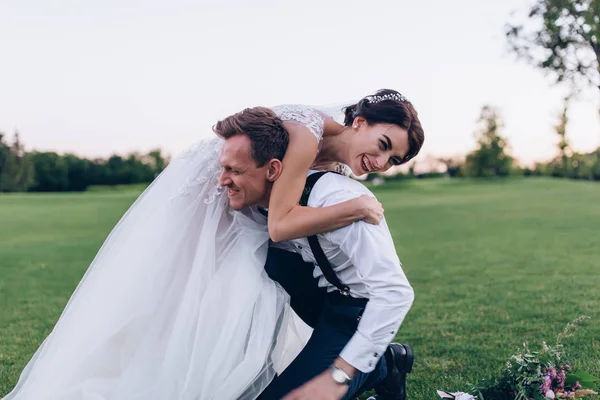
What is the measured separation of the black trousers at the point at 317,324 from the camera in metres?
2.88

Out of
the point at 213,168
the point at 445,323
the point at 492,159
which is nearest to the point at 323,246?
the point at 213,168

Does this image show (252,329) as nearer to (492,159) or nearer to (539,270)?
(539,270)

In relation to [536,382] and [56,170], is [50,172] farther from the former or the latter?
[536,382]

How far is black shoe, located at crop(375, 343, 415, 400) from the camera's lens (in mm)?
3289

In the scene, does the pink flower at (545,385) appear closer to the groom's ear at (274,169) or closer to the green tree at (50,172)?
the groom's ear at (274,169)

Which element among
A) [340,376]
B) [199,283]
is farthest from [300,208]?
[340,376]

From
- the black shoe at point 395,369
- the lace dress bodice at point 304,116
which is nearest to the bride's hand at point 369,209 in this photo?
the lace dress bodice at point 304,116

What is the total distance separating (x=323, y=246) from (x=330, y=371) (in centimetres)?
56

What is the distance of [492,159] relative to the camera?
55.1 metres

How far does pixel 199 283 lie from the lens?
2.92 m

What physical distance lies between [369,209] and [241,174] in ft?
2.16

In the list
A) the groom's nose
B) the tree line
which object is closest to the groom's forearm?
the groom's nose

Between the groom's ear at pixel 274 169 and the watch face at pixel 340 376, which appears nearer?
the watch face at pixel 340 376

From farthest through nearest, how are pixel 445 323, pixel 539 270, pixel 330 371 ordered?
pixel 539 270 < pixel 445 323 < pixel 330 371
